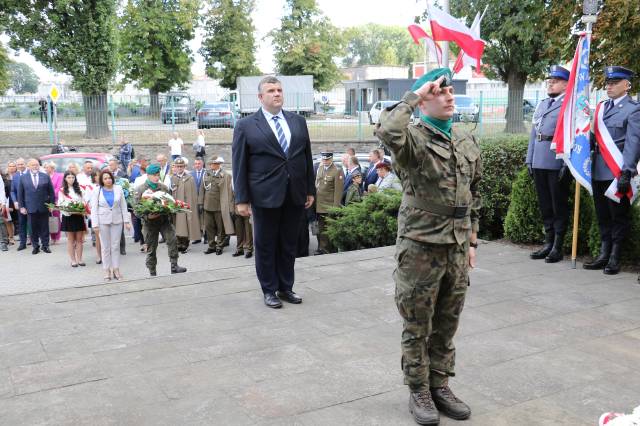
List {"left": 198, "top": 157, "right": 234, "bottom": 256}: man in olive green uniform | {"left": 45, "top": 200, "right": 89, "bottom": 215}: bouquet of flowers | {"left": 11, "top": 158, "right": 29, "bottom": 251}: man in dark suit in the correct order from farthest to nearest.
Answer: {"left": 11, "top": 158, "right": 29, "bottom": 251}: man in dark suit → {"left": 198, "top": 157, "right": 234, "bottom": 256}: man in olive green uniform → {"left": 45, "top": 200, "right": 89, "bottom": 215}: bouquet of flowers

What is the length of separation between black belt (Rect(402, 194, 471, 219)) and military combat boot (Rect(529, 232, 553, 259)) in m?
4.20

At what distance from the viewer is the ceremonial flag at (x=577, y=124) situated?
6.92 metres

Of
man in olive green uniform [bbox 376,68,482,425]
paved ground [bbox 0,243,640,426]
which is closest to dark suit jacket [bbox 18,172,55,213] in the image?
paved ground [bbox 0,243,640,426]

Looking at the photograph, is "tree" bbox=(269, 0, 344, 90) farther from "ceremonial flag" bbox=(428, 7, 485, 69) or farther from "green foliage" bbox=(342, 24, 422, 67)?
"green foliage" bbox=(342, 24, 422, 67)

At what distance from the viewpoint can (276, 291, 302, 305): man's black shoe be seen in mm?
5887

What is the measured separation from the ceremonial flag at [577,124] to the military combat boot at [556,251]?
0.83 meters

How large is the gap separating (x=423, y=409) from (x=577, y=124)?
4.51m

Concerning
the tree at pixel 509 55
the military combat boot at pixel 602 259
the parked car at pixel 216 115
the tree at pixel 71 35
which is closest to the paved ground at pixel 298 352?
the military combat boot at pixel 602 259

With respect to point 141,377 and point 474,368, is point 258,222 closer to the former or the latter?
point 141,377

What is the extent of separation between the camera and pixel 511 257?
25.0 ft

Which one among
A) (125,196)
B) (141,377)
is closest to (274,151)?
(141,377)

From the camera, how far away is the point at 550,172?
7.45 metres

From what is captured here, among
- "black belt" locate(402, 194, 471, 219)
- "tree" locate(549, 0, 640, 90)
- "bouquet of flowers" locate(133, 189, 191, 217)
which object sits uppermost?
"tree" locate(549, 0, 640, 90)

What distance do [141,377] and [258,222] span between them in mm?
2015
